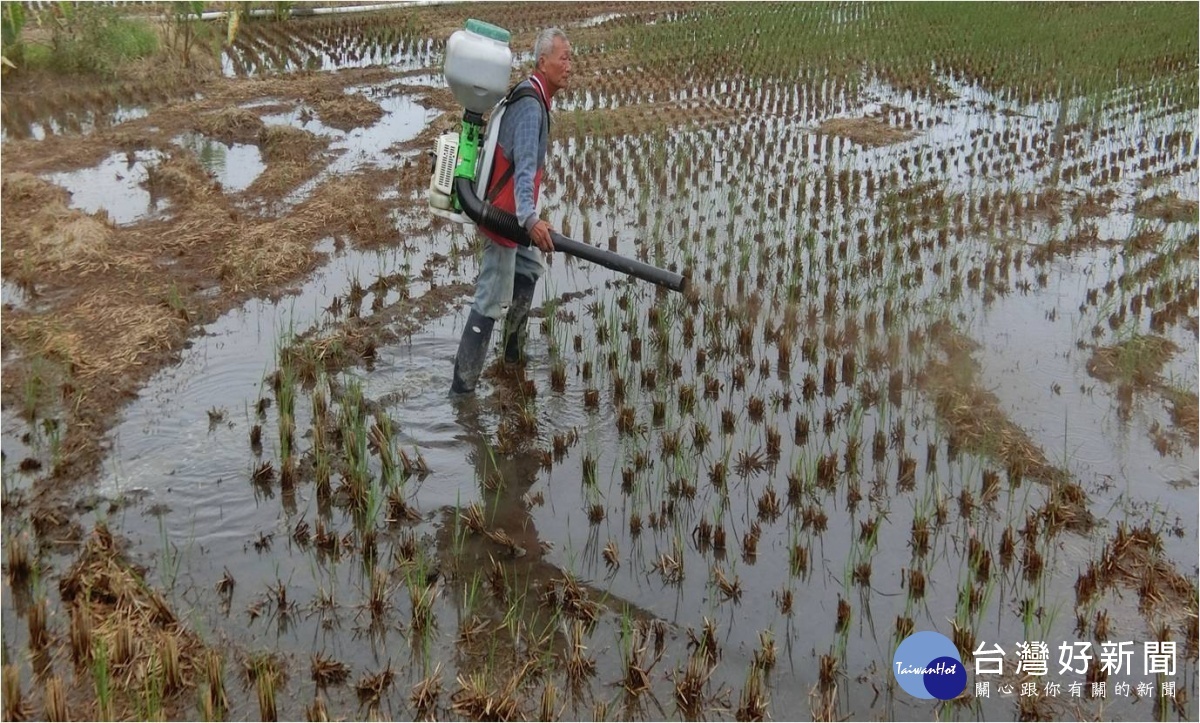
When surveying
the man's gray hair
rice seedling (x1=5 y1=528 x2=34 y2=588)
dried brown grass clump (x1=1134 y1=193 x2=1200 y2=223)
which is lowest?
rice seedling (x1=5 y1=528 x2=34 y2=588)

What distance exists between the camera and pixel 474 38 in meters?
4.07

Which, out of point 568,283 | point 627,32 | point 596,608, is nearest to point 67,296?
point 568,283

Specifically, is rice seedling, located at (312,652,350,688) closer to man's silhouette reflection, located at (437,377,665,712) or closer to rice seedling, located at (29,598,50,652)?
man's silhouette reflection, located at (437,377,665,712)

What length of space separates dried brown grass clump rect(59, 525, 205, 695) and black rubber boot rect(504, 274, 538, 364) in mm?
2068

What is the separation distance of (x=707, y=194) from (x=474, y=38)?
3862mm

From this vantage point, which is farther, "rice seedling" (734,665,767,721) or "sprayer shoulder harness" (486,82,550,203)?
"sprayer shoulder harness" (486,82,550,203)

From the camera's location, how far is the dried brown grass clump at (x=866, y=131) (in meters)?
9.23

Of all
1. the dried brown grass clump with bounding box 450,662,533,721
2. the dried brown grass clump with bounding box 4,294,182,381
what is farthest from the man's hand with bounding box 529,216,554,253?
the dried brown grass clump with bounding box 4,294,182,381

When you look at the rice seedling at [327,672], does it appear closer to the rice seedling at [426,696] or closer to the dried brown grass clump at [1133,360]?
the rice seedling at [426,696]

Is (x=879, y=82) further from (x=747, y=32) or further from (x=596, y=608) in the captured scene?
(x=596, y=608)

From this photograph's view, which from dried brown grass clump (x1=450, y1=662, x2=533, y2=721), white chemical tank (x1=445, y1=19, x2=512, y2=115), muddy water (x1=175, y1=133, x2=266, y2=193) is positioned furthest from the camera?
muddy water (x1=175, y1=133, x2=266, y2=193)

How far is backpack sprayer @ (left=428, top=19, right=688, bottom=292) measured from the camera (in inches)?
159

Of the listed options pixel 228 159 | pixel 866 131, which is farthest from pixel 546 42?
pixel 866 131

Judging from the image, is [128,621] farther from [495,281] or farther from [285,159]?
[285,159]
